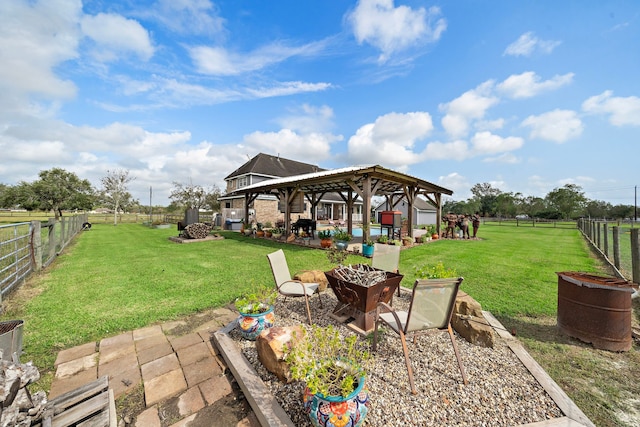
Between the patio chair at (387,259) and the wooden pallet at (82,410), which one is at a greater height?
the patio chair at (387,259)

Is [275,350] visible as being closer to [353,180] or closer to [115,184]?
[353,180]

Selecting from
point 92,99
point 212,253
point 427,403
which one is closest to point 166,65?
point 92,99

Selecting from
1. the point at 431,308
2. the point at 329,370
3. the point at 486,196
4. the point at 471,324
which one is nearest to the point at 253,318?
the point at 329,370

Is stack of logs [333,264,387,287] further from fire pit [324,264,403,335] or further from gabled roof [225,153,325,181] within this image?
gabled roof [225,153,325,181]

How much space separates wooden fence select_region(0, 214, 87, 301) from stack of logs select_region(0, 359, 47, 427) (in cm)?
445

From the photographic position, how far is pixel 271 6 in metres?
7.85

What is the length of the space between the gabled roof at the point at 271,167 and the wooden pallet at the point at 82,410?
22283mm

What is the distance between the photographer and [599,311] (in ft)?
9.64

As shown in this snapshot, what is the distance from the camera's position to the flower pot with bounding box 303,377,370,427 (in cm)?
157

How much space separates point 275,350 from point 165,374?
1.22 m

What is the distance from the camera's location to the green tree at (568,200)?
137 ft

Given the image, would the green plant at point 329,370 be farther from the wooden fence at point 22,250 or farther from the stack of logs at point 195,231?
the stack of logs at point 195,231

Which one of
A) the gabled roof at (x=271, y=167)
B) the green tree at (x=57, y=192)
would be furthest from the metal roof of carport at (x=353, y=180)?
the green tree at (x=57, y=192)

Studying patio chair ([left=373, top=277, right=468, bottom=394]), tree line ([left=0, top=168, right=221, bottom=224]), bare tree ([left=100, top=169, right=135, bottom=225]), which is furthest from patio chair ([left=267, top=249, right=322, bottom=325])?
bare tree ([left=100, top=169, right=135, bottom=225])
